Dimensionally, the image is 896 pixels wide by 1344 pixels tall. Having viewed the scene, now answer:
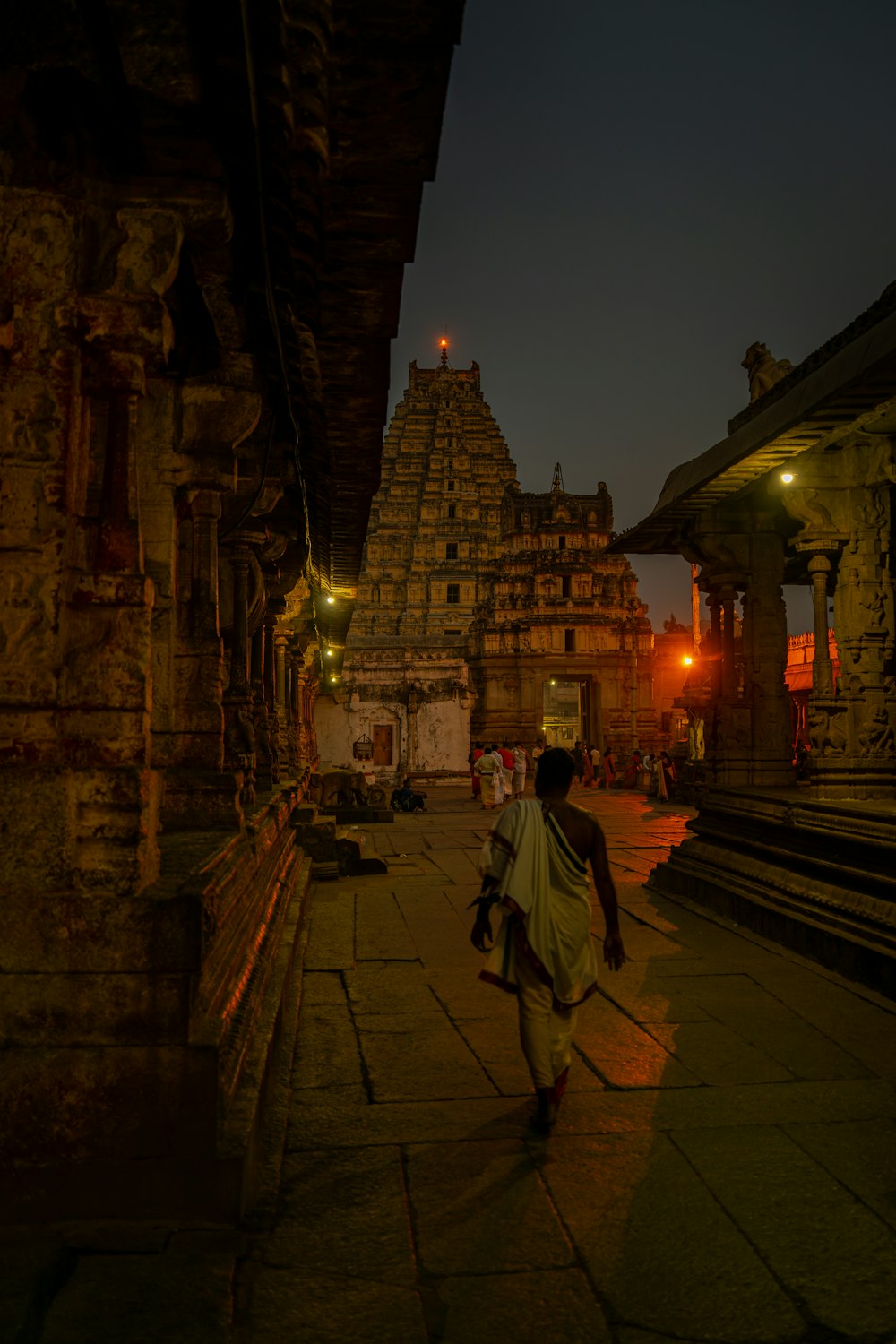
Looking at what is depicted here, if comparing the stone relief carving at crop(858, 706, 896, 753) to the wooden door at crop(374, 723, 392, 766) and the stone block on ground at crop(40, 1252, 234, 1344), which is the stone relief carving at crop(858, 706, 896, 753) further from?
the wooden door at crop(374, 723, 392, 766)

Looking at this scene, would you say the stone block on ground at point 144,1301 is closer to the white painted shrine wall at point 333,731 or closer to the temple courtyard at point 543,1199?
the temple courtyard at point 543,1199

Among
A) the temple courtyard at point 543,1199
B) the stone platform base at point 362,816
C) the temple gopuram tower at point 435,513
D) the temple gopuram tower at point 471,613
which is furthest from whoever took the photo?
the temple gopuram tower at point 435,513

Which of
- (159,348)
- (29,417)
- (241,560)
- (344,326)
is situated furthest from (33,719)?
(241,560)

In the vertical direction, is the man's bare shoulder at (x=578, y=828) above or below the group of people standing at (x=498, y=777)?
above

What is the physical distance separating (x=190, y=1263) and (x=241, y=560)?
5537 mm

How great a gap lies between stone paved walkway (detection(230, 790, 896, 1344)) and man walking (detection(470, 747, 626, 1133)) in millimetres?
299

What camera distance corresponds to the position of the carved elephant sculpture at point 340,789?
1788 centimetres

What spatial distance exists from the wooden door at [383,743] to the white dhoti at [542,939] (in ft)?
89.6

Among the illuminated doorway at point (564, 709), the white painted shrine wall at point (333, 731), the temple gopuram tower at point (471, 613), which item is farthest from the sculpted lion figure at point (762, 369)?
A: the illuminated doorway at point (564, 709)

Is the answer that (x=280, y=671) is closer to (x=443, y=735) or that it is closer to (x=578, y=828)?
(x=578, y=828)

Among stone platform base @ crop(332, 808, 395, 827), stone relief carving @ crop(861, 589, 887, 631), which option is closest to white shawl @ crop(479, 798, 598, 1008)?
stone relief carving @ crop(861, 589, 887, 631)

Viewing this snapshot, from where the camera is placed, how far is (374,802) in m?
20.8

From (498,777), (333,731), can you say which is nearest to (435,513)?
(333,731)

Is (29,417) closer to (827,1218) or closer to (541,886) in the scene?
(541,886)
